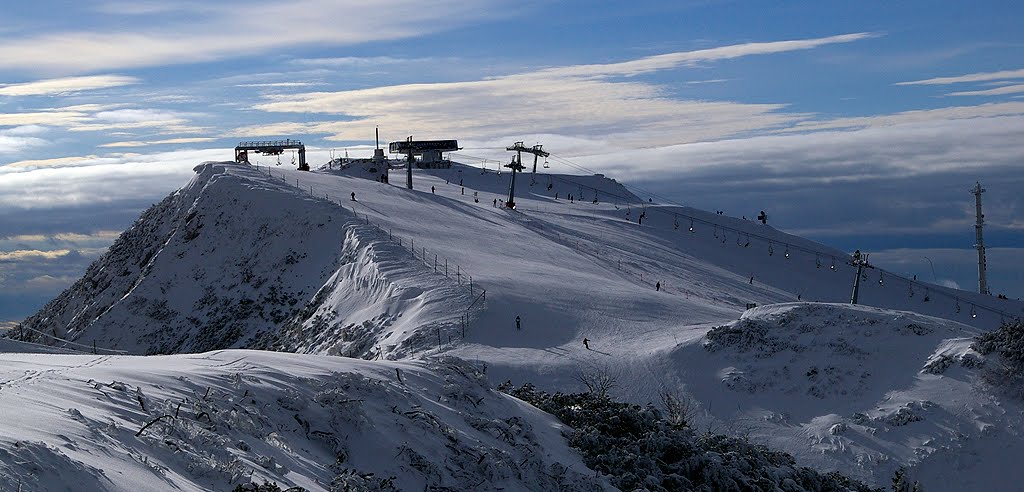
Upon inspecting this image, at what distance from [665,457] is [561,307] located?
25669 millimetres

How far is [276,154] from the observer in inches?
4309

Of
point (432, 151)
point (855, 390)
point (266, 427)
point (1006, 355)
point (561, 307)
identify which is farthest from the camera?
point (432, 151)

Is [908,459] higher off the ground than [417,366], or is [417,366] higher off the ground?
[417,366]

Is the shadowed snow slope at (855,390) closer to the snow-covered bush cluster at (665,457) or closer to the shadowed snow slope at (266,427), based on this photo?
the snow-covered bush cluster at (665,457)

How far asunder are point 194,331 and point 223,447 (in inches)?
1720

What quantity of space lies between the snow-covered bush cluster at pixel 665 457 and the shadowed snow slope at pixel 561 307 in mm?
12155

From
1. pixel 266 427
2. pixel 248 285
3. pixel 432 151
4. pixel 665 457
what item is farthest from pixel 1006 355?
pixel 432 151

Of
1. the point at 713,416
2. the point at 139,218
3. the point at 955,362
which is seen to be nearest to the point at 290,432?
the point at 713,416

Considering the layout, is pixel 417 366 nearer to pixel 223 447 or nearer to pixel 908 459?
pixel 223 447

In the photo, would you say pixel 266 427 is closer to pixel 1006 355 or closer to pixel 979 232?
pixel 1006 355

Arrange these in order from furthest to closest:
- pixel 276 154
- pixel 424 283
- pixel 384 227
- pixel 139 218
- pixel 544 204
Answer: pixel 276 154, pixel 544 204, pixel 139 218, pixel 384 227, pixel 424 283

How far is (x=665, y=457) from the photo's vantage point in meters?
23.1

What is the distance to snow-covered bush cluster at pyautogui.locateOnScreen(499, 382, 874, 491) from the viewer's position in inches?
872

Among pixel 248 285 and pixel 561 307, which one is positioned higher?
pixel 561 307
